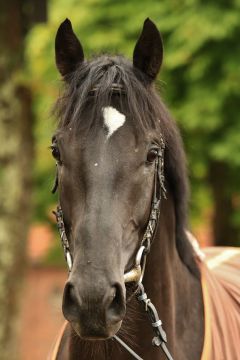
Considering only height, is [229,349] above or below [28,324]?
above

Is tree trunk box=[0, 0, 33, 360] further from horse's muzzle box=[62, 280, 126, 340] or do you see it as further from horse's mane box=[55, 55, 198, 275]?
horse's muzzle box=[62, 280, 126, 340]

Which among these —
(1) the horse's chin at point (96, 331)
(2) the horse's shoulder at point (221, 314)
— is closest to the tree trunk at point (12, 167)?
(2) the horse's shoulder at point (221, 314)

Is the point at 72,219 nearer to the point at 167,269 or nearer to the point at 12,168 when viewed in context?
the point at 167,269

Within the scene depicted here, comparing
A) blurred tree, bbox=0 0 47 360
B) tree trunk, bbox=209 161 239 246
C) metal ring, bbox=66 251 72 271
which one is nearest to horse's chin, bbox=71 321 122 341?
metal ring, bbox=66 251 72 271

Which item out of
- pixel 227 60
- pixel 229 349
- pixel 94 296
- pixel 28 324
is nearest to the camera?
pixel 94 296

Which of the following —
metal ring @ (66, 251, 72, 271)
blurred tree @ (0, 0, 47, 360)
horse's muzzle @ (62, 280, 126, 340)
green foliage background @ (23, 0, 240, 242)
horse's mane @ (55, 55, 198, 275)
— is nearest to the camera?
horse's muzzle @ (62, 280, 126, 340)

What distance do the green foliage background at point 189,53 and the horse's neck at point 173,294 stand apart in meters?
4.62

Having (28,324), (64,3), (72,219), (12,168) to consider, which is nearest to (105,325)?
(72,219)

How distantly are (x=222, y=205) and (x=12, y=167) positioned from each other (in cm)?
317

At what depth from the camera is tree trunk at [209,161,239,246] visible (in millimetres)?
10323

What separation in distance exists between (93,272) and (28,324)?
41.5 feet

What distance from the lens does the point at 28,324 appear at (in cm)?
1520

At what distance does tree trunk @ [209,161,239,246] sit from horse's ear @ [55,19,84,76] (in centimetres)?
674

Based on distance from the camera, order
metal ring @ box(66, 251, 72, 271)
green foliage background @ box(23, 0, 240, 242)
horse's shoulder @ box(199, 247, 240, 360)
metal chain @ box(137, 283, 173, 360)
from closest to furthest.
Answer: metal ring @ box(66, 251, 72, 271) < metal chain @ box(137, 283, 173, 360) < horse's shoulder @ box(199, 247, 240, 360) < green foliage background @ box(23, 0, 240, 242)
